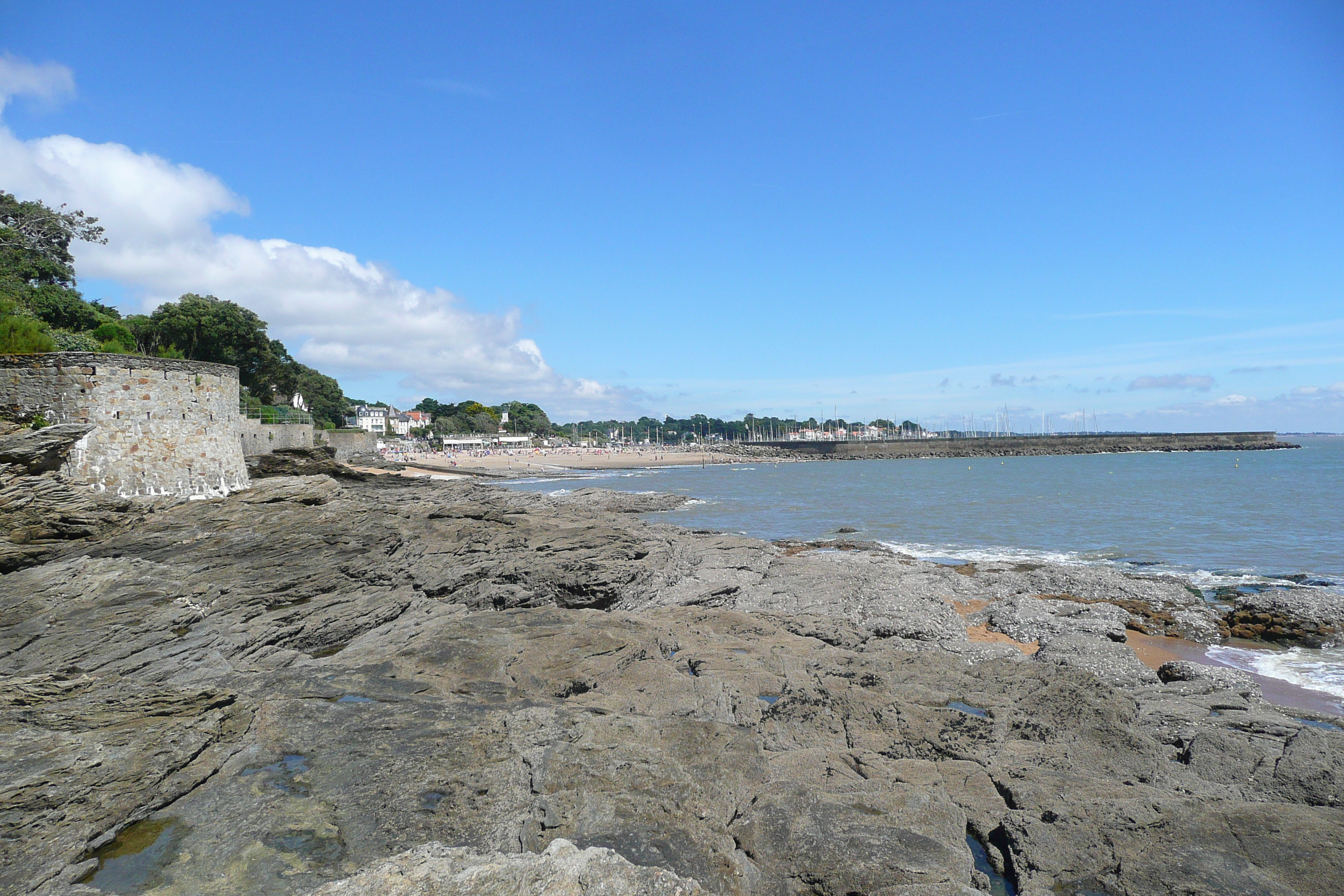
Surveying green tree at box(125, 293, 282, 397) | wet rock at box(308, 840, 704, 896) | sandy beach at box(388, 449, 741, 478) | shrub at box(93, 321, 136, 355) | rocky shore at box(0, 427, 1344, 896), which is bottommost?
sandy beach at box(388, 449, 741, 478)

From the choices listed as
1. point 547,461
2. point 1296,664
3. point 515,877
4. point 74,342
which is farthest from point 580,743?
point 547,461

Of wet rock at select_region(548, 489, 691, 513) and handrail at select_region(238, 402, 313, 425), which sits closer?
handrail at select_region(238, 402, 313, 425)

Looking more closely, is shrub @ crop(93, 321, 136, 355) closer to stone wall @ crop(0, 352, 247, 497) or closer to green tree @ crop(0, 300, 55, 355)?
green tree @ crop(0, 300, 55, 355)

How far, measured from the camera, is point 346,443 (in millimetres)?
62000

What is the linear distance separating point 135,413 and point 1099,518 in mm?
36987

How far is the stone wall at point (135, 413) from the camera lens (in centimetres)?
1377

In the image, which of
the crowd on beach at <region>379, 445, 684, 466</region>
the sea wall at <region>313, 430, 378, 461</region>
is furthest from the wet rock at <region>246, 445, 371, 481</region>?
the crowd on beach at <region>379, 445, 684, 466</region>

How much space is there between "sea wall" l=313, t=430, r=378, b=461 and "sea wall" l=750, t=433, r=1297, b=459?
74.2 meters

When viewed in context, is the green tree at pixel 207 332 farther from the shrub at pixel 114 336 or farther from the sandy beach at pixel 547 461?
the sandy beach at pixel 547 461

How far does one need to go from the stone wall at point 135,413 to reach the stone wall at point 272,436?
27.2 feet

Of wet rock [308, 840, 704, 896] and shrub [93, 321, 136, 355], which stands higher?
shrub [93, 321, 136, 355]

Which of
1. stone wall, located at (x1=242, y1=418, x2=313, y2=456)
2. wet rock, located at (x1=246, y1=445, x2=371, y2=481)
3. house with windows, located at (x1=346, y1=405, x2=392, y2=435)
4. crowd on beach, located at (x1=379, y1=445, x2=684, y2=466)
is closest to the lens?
wet rock, located at (x1=246, y1=445, x2=371, y2=481)

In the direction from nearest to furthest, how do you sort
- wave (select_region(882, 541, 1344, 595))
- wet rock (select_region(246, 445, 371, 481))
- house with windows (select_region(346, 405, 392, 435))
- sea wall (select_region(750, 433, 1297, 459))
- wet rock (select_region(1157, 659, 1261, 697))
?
wet rock (select_region(1157, 659, 1261, 697))
wave (select_region(882, 541, 1344, 595))
wet rock (select_region(246, 445, 371, 481))
sea wall (select_region(750, 433, 1297, 459))
house with windows (select_region(346, 405, 392, 435))

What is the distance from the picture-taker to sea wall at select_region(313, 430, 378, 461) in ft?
182
